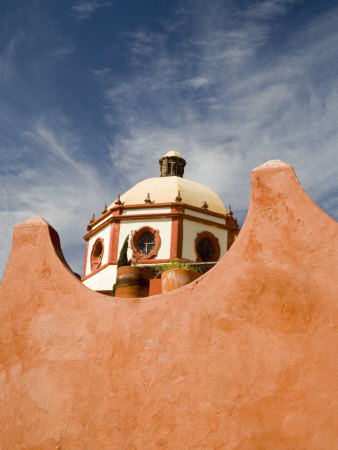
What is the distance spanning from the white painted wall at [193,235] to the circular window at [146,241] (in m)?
1.07

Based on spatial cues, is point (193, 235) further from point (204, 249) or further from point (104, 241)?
point (104, 241)

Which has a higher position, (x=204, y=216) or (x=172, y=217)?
(x=204, y=216)

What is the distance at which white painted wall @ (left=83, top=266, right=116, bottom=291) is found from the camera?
1755 centimetres

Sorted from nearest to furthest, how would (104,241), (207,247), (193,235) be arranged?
(193,235) → (207,247) → (104,241)

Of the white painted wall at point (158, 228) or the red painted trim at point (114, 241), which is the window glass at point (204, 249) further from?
the red painted trim at point (114, 241)

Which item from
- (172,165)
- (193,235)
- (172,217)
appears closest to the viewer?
(172,217)

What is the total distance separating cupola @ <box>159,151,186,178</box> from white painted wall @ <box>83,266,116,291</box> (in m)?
6.39

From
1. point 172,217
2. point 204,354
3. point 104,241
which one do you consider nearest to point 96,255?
point 104,241

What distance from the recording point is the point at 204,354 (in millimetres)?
3824

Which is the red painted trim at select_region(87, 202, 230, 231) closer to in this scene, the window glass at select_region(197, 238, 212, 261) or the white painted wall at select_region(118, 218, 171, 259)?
the white painted wall at select_region(118, 218, 171, 259)

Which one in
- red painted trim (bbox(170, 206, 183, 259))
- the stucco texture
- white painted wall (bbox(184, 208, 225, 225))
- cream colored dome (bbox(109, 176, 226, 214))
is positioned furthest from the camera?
cream colored dome (bbox(109, 176, 226, 214))

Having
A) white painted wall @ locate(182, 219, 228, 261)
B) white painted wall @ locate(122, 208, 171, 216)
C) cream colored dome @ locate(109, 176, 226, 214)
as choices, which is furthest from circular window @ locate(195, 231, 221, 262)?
white painted wall @ locate(122, 208, 171, 216)

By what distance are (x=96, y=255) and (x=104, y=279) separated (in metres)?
1.79

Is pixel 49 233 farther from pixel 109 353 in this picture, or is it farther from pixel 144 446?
pixel 144 446
